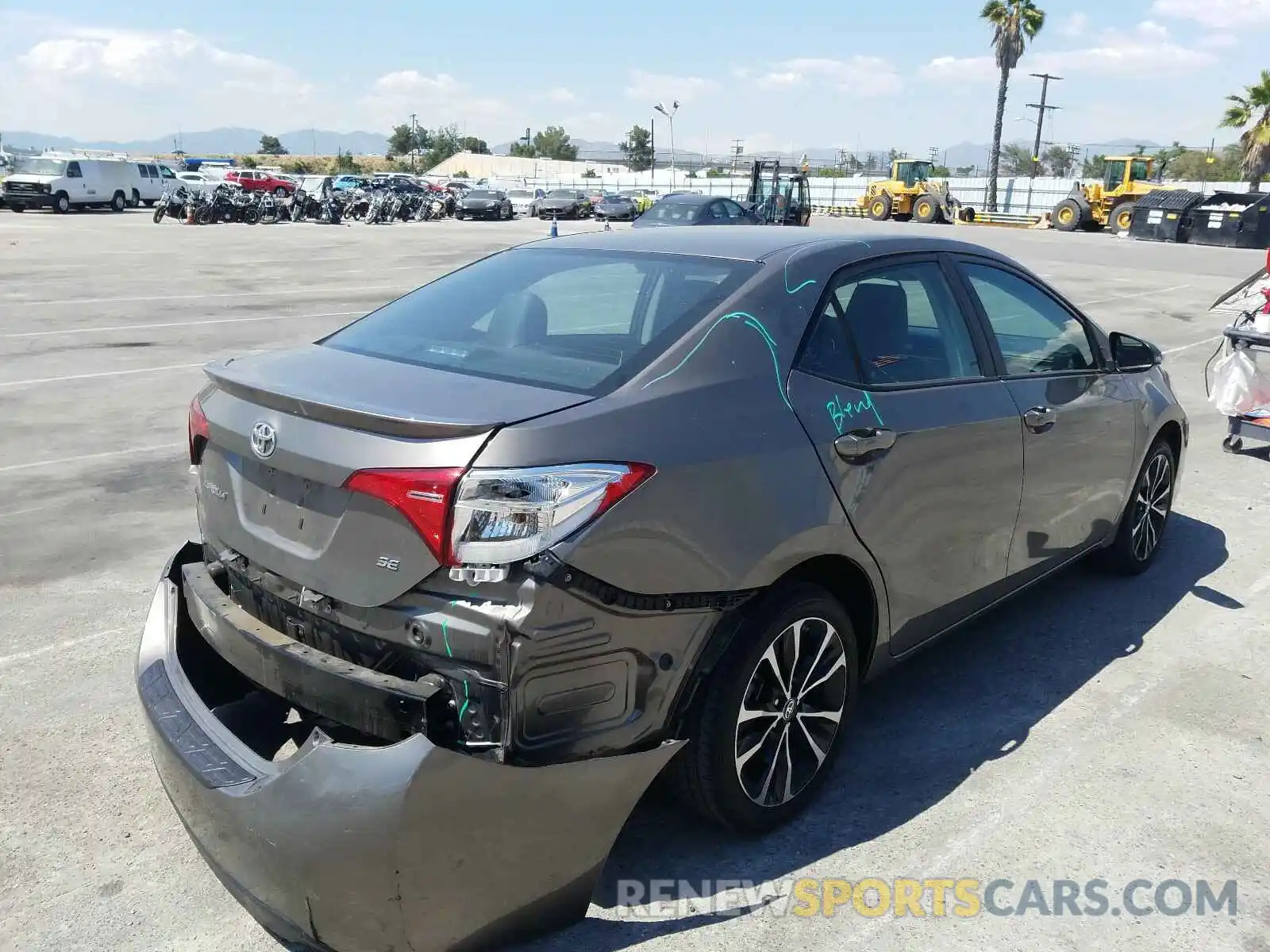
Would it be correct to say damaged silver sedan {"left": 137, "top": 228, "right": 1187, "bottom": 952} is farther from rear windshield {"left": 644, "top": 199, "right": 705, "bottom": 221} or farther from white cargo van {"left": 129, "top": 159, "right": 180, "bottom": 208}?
white cargo van {"left": 129, "top": 159, "right": 180, "bottom": 208}

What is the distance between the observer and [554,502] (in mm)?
2357

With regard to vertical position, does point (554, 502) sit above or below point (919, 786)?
above

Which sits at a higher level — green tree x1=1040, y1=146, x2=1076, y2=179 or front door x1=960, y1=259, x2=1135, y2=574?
green tree x1=1040, y1=146, x2=1076, y2=179

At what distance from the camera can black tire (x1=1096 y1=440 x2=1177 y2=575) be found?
5.03 meters

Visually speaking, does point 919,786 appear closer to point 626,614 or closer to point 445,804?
point 626,614

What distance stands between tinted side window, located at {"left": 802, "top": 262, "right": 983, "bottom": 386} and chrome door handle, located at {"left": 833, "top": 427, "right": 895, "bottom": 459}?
19cm

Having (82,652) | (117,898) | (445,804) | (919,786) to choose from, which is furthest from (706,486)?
(82,652)

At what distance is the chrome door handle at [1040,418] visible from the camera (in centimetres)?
391

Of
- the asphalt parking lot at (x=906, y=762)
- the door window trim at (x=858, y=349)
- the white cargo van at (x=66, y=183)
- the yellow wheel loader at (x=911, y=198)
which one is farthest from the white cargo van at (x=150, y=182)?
the door window trim at (x=858, y=349)

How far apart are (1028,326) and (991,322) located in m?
0.58

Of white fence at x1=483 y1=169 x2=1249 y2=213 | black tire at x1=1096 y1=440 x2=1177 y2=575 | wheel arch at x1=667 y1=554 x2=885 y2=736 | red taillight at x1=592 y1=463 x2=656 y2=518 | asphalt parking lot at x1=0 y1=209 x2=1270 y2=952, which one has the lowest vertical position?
asphalt parking lot at x1=0 y1=209 x2=1270 y2=952

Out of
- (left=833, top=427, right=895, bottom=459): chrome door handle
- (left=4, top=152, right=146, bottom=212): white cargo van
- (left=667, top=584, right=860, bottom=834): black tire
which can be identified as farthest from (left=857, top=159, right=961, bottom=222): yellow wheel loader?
(left=667, top=584, right=860, bottom=834): black tire

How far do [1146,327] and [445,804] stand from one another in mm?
15563

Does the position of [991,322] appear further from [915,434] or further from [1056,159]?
[1056,159]
